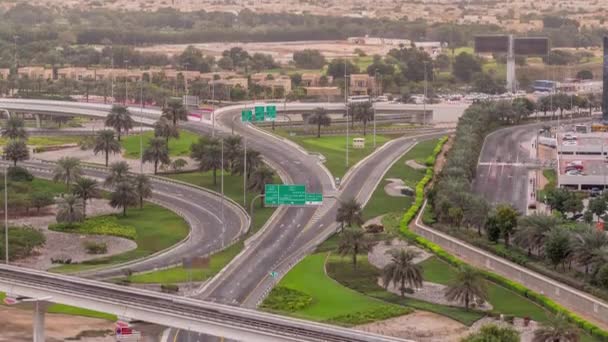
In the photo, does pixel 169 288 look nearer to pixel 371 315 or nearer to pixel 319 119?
pixel 371 315

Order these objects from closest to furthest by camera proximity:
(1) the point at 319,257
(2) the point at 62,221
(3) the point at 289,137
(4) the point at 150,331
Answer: (4) the point at 150,331
(1) the point at 319,257
(2) the point at 62,221
(3) the point at 289,137

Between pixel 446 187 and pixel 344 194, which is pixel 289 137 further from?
pixel 446 187

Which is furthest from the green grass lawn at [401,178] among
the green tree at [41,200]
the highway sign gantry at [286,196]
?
the green tree at [41,200]

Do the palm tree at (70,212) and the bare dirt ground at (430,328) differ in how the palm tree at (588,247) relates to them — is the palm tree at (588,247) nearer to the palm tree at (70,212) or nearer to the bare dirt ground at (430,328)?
the bare dirt ground at (430,328)

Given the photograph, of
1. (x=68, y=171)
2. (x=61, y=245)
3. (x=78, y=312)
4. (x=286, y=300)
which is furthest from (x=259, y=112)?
(x=78, y=312)

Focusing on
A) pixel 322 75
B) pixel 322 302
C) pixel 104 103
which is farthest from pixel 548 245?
pixel 322 75

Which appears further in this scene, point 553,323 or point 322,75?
point 322,75
